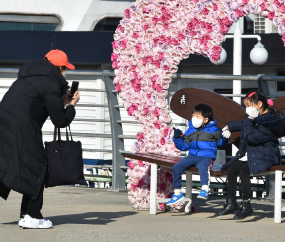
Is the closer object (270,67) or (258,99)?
(258,99)

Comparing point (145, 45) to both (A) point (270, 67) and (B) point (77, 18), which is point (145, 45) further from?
(B) point (77, 18)

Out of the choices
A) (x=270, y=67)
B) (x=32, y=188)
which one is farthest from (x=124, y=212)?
(x=270, y=67)

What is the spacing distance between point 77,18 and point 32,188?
13725 millimetres

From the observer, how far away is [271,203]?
7.78m

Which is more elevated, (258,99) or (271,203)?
(258,99)

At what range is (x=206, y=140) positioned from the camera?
6312 mm

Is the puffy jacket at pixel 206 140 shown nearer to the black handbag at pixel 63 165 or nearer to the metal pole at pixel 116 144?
the black handbag at pixel 63 165

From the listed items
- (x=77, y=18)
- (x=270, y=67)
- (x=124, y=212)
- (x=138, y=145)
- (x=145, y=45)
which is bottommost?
(x=124, y=212)

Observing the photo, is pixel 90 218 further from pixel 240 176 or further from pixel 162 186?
pixel 240 176

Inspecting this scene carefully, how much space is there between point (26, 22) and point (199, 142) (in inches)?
507

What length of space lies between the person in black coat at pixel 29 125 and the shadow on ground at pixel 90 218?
1.82 ft

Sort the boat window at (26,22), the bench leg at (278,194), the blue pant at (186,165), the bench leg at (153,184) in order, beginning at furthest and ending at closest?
1. the boat window at (26,22)
2. the bench leg at (153,184)
3. the blue pant at (186,165)
4. the bench leg at (278,194)

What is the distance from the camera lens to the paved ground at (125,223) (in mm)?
4930

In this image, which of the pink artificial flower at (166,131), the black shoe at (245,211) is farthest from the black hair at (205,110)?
the black shoe at (245,211)
